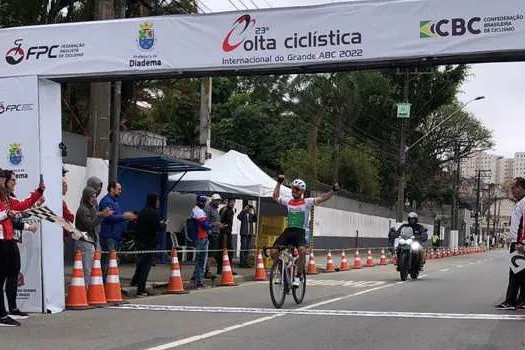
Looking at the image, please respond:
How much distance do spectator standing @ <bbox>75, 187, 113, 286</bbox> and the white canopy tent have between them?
8.71 meters

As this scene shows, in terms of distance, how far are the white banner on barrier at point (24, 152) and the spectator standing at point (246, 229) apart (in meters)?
10.1

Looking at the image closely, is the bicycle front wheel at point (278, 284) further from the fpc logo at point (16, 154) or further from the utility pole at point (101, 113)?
the utility pole at point (101, 113)

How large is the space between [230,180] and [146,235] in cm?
756

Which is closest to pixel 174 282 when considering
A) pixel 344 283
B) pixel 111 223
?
pixel 111 223

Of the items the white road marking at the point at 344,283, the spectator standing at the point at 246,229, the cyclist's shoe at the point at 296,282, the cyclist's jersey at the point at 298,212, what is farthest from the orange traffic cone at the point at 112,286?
the spectator standing at the point at 246,229

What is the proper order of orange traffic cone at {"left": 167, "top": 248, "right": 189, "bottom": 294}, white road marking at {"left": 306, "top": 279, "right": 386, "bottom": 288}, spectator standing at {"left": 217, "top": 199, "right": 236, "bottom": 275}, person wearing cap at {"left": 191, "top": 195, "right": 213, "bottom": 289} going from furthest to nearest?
spectator standing at {"left": 217, "top": 199, "right": 236, "bottom": 275}, white road marking at {"left": 306, "top": 279, "right": 386, "bottom": 288}, person wearing cap at {"left": 191, "top": 195, "right": 213, "bottom": 289}, orange traffic cone at {"left": 167, "top": 248, "right": 189, "bottom": 294}

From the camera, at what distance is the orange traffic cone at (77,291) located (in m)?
11.1

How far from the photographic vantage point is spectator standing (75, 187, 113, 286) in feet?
38.4

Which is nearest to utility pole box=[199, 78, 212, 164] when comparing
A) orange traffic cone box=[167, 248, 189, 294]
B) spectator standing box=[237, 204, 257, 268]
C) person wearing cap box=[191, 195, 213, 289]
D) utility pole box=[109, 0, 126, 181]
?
spectator standing box=[237, 204, 257, 268]

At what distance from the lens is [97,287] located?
11.6 m

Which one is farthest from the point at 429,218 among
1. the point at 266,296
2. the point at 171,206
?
the point at 266,296

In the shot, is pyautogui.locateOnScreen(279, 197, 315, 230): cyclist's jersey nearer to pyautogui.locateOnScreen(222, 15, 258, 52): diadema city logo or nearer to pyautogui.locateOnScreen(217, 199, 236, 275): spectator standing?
pyautogui.locateOnScreen(222, 15, 258, 52): diadema city logo

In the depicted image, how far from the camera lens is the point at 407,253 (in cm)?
1912

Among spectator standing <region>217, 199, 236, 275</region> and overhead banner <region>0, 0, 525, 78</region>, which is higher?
overhead banner <region>0, 0, 525, 78</region>
